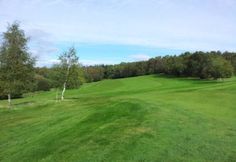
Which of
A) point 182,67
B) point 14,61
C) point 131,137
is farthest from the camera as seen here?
point 182,67

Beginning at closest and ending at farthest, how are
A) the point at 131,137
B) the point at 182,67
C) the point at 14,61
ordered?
the point at 131,137 → the point at 14,61 → the point at 182,67

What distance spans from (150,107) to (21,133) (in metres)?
7.86

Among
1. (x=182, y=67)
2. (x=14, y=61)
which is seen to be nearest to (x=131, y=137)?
(x=14, y=61)

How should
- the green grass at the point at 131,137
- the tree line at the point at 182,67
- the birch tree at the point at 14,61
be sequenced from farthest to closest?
the tree line at the point at 182,67 → the birch tree at the point at 14,61 → the green grass at the point at 131,137

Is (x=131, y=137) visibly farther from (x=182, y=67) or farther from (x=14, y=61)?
(x=182, y=67)

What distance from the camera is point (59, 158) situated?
13781 millimetres

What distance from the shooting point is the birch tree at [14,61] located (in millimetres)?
44062

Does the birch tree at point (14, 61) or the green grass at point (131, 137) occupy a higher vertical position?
the birch tree at point (14, 61)

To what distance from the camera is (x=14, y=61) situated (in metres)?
44.4

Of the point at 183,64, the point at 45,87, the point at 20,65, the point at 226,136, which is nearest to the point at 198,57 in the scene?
the point at 183,64

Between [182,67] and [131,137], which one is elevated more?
[182,67]

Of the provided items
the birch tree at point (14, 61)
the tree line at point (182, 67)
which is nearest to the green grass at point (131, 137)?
the birch tree at point (14, 61)

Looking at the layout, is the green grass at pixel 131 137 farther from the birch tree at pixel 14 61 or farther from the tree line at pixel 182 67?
the tree line at pixel 182 67

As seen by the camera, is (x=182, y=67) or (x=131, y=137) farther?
(x=182, y=67)
